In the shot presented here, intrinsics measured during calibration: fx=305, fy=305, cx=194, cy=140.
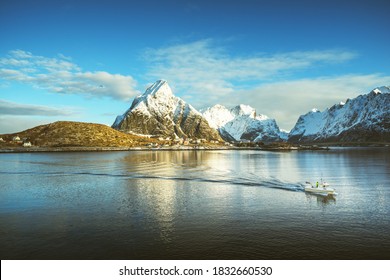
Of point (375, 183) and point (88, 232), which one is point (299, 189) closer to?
point (375, 183)

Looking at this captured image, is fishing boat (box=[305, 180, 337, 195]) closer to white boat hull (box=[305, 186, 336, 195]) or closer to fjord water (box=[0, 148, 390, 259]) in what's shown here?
white boat hull (box=[305, 186, 336, 195])

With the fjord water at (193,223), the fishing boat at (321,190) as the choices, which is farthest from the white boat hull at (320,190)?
the fjord water at (193,223)

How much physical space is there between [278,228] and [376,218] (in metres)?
12.9

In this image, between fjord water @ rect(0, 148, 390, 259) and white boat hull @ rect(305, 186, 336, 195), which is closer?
fjord water @ rect(0, 148, 390, 259)

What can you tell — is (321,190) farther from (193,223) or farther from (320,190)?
(193,223)

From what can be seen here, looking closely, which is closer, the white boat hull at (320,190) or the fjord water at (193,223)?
the fjord water at (193,223)

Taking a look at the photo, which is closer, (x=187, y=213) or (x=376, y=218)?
(x=376, y=218)

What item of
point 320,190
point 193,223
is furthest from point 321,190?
point 193,223

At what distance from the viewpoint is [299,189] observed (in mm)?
56844

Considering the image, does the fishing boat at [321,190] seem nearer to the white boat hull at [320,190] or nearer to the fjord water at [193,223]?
the white boat hull at [320,190]

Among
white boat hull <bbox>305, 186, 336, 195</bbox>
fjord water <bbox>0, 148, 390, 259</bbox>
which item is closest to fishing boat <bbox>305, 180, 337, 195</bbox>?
white boat hull <bbox>305, 186, 336, 195</bbox>

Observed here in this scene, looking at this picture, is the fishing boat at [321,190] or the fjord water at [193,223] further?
the fishing boat at [321,190]

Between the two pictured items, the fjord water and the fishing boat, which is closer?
the fjord water
